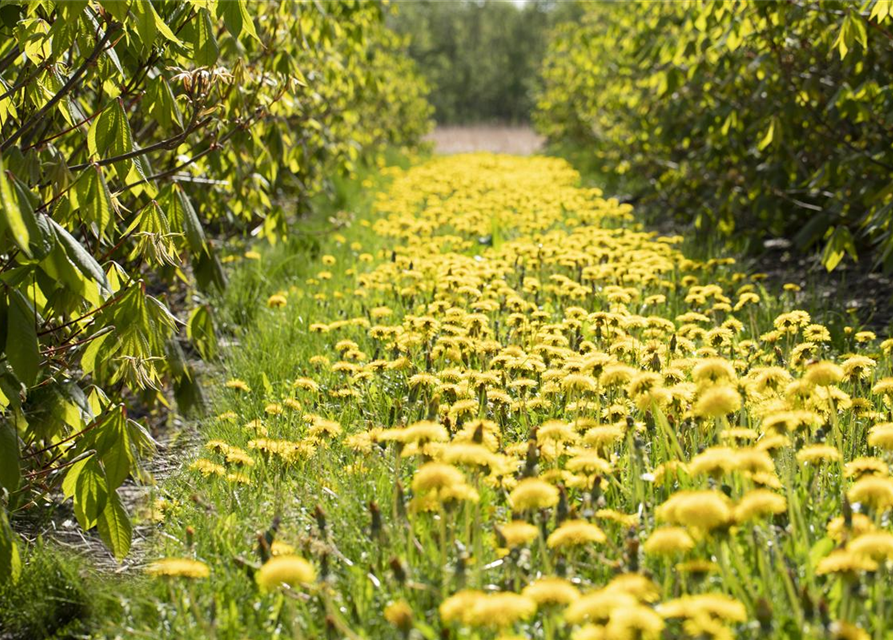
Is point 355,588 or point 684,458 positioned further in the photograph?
point 684,458

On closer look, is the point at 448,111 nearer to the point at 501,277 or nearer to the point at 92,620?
the point at 501,277

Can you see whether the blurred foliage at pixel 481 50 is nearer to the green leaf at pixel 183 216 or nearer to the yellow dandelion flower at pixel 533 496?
the green leaf at pixel 183 216

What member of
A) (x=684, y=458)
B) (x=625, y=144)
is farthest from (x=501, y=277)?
(x=625, y=144)

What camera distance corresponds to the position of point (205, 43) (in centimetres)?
216

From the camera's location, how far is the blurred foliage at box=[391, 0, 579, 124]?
37406 mm

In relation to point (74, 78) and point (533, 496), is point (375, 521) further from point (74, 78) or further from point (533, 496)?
→ point (74, 78)

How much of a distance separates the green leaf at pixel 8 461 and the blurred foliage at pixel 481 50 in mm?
32745

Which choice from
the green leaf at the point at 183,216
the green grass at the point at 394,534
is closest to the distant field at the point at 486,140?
the green grass at the point at 394,534

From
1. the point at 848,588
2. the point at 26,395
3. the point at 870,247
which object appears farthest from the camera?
the point at 870,247

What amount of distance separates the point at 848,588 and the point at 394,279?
3.16m

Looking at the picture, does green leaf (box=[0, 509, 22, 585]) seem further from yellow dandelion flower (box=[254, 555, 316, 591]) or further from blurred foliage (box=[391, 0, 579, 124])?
blurred foliage (box=[391, 0, 579, 124])

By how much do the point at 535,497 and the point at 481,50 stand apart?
136 ft

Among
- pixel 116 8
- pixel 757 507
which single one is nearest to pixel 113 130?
pixel 116 8

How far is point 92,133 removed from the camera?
2.15 meters
